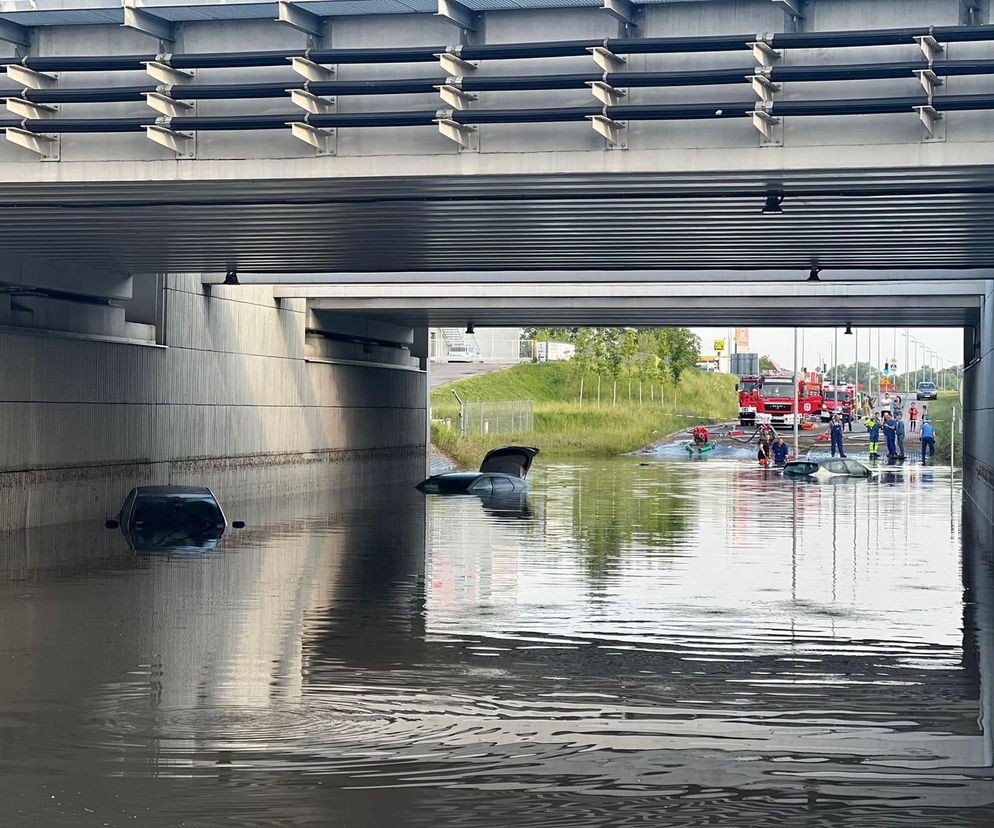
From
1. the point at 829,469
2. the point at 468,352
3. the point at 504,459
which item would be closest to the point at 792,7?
the point at 504,459

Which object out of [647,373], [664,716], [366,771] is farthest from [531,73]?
[647,373]

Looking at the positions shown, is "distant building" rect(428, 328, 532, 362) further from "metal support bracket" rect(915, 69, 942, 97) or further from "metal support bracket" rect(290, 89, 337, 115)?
"metal support bracket" rect(915, 69, 942, 97)

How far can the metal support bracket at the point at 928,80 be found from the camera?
17.7m

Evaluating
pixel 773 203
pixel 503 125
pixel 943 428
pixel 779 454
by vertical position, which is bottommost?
pixel 779 454

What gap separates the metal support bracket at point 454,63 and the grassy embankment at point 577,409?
48.4 metres

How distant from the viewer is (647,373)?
4284 inches

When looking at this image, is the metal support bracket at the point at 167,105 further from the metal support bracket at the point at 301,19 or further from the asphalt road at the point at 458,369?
the asphalt road at the point at 458,369

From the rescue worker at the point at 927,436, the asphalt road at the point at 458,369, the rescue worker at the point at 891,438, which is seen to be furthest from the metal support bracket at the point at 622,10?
the asphalt road at the point at 458,369

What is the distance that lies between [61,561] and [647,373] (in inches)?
3415

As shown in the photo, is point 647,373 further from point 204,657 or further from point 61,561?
point 204,657

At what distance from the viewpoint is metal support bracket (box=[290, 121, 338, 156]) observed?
763 inches

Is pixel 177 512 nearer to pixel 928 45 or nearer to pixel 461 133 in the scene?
pixel 461 133

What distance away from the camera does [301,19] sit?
19.2m

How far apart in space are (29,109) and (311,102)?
3.61m
